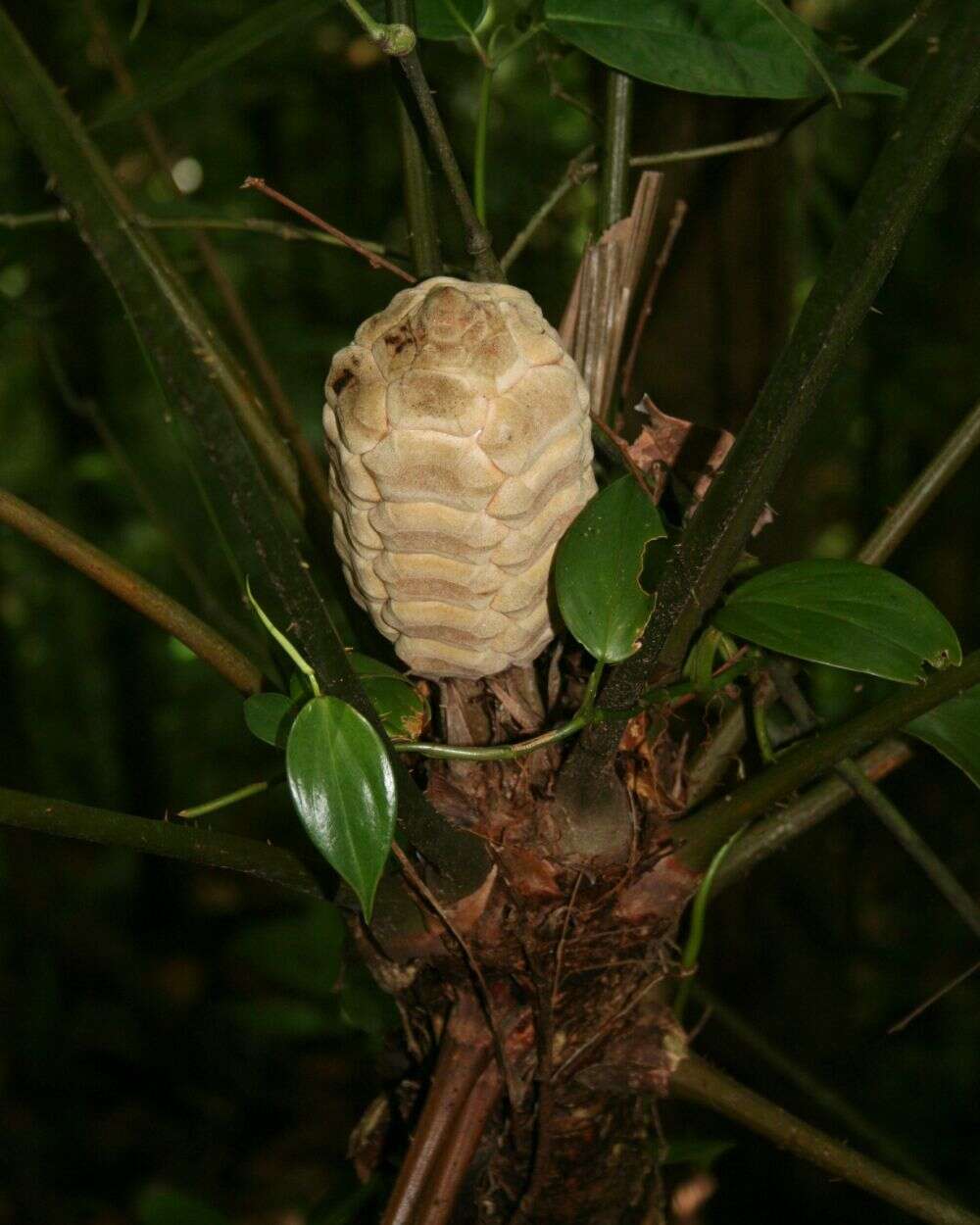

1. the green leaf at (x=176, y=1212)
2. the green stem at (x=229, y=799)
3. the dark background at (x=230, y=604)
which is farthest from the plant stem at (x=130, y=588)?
the dark background at (x=230, y=604)

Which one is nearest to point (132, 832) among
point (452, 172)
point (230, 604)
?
point (452, 172)

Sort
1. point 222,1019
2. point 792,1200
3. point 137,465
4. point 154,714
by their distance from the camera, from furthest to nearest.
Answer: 1. point 154,714
2. point 137,465
3. point 222,1019
4. point 792,1200

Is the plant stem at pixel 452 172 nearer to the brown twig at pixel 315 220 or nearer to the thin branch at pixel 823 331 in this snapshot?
the brown twig at pixel 315 220

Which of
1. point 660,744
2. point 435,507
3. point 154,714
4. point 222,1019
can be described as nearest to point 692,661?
point 660,744

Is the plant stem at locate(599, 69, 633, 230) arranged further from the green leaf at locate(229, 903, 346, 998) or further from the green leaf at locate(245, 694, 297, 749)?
the green leaf at locate(229, 903, 346, 998)

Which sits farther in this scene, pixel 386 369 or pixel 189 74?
pixel 189 74

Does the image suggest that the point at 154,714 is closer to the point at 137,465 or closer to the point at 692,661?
the point at 137,465
